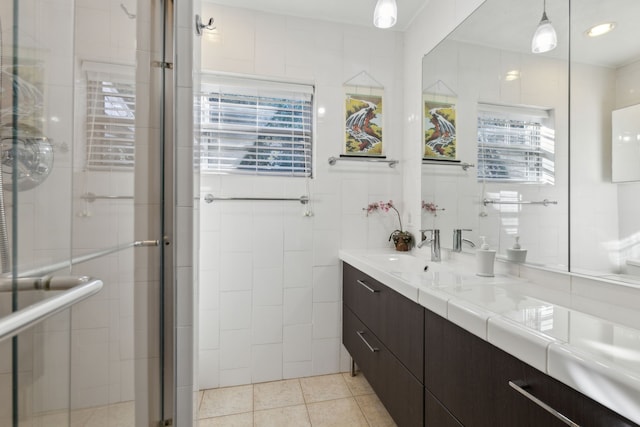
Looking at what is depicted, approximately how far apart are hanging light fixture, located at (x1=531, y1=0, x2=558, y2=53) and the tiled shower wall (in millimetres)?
1084

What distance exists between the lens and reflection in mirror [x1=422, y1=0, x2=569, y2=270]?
1.15 meters

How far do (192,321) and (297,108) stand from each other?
63.5 inches

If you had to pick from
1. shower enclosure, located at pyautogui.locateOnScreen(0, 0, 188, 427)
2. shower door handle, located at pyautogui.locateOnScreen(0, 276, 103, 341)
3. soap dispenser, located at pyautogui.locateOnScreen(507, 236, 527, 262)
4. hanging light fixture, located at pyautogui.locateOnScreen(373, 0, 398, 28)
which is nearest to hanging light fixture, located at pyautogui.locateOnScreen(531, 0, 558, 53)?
hanging light fixture, located at pyautogui.locateOnScreen(373, 0, 398, 28)

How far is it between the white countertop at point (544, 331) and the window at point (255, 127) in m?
1.26

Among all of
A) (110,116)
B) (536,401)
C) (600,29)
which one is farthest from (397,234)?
(110,116)

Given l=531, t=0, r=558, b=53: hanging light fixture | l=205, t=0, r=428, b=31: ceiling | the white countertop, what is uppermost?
l=205, t=0, r=428, b=31: ceiling

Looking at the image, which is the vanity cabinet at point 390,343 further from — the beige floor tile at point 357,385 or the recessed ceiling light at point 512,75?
the recessed ceiling light at point 512,75

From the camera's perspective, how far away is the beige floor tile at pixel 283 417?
1.66 m

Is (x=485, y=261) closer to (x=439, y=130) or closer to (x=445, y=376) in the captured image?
(x=445, y=376)

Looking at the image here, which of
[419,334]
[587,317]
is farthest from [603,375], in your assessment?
[419,334]

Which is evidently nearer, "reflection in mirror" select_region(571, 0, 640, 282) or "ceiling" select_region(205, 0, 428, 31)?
"reflection in mirror" select_region(571, 0, 640, 282)

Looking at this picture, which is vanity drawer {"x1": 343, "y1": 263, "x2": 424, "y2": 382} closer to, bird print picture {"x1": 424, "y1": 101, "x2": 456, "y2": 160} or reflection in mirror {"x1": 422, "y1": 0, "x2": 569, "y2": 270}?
reflection in mirror {"x1": 422, "y1": 0, "x2": 569, "y2": 270}

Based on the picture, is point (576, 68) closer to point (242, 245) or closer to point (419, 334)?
point (419, 334)

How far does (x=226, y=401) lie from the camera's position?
6.11ft
